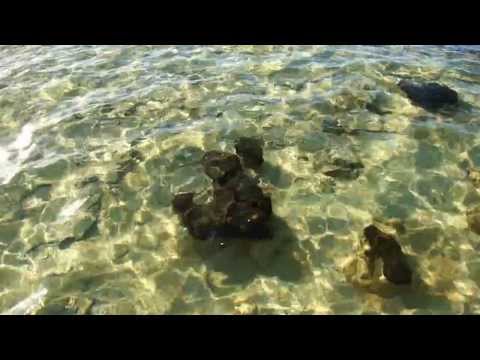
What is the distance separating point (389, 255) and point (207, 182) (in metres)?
4.18

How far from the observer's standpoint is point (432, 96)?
1281 centimetres

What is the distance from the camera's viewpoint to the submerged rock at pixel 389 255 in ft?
24.6

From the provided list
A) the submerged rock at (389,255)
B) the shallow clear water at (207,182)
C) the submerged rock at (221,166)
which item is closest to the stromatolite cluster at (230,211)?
the submerged rock at (221,166)

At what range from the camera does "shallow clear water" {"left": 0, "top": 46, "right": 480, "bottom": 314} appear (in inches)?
298

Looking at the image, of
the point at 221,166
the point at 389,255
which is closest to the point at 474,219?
the point at 389,255

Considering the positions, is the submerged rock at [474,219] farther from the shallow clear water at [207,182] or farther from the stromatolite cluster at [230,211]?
the stromatolite cluster at [230,211]

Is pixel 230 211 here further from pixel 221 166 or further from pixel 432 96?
pixel 432 96

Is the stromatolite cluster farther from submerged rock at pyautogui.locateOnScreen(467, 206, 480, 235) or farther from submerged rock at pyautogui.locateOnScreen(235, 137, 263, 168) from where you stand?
submerged rock at pyautogui.locateOnScreen(467, 206, 480, 235)

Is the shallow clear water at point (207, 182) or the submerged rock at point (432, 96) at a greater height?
the submerged rock at point (432, 96)

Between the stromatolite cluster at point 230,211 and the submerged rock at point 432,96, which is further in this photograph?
the submerged rock at point 432,96

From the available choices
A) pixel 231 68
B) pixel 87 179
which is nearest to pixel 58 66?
pixel 231 68

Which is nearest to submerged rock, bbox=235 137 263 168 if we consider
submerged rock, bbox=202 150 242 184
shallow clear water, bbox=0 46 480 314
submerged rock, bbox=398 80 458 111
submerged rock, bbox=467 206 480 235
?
shallow clear water, bbox=0 46 480 314

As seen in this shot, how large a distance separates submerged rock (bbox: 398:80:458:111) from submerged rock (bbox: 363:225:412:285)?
6.33 meters

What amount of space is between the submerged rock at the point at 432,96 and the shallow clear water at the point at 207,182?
31 cm
